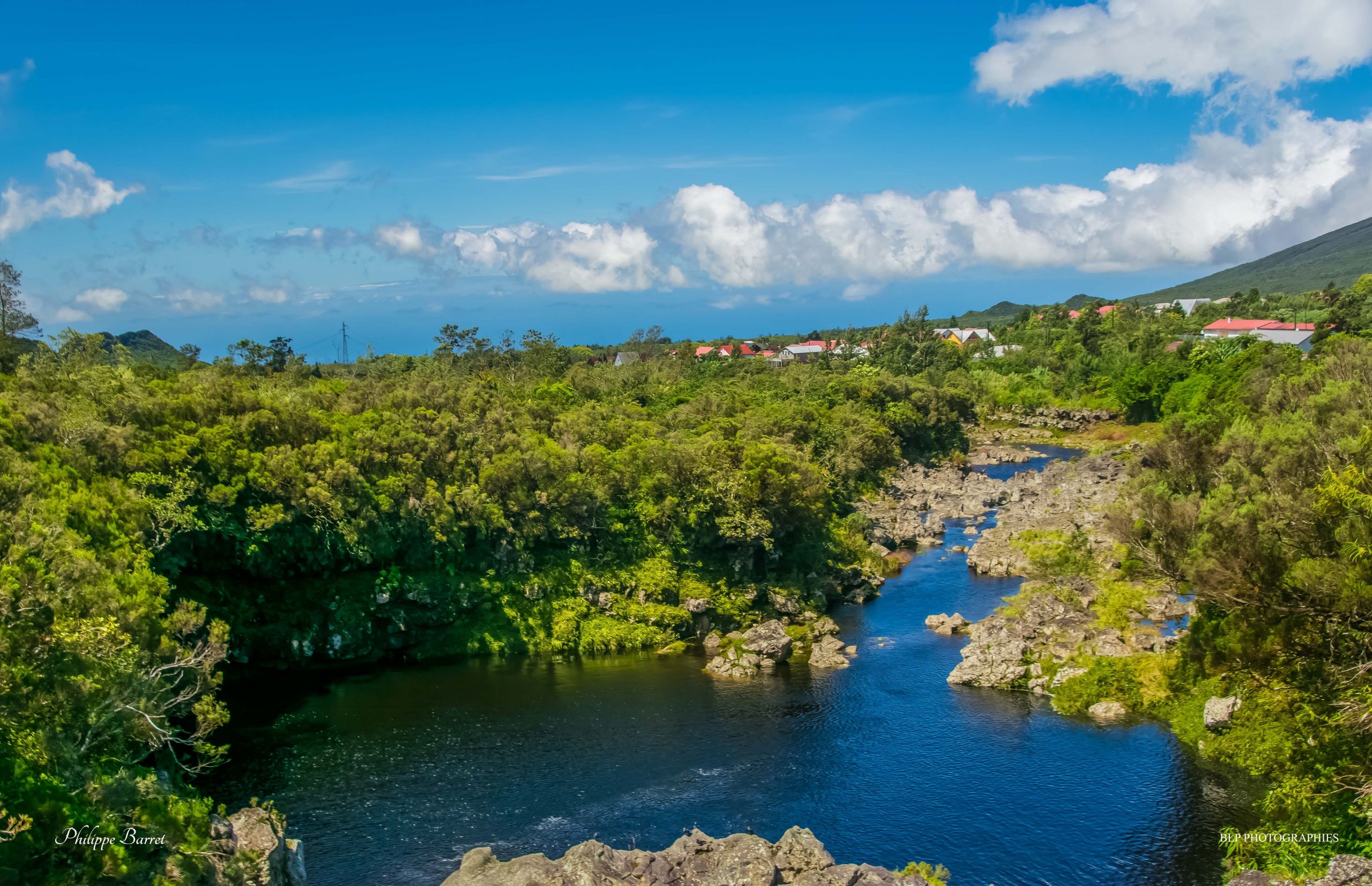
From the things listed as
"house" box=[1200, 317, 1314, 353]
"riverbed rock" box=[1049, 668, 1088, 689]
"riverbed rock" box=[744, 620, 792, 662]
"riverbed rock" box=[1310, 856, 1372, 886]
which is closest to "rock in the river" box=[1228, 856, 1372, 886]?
"riverbed rock" box=[1310, 856, 1372, 886]

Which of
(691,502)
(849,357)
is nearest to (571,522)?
(691,502)

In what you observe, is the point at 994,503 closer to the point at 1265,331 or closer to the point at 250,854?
the point at 250,854

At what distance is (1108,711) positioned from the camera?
43.3 metres

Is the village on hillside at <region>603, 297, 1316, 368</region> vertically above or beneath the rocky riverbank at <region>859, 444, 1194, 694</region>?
above

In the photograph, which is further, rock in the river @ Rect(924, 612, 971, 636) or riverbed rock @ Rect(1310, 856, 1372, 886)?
rock in the river @ Rect(924, 612, 971, 636)

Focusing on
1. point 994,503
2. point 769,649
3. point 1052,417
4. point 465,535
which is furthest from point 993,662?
point 1052,417

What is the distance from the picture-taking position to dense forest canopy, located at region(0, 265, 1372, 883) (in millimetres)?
26953

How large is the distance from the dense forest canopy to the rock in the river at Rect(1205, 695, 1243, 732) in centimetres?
115

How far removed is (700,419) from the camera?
271ft

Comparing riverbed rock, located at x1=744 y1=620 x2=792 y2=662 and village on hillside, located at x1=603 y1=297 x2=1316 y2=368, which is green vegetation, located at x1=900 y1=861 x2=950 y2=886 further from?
village on hillside, located at x1=603 y1=297 x2=1316 y2=368

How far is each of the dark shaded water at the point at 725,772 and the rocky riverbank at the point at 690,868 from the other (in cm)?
396

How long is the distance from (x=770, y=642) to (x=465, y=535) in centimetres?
2057

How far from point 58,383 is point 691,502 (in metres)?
37.7

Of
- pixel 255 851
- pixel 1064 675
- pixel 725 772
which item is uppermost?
pixel 255 851
